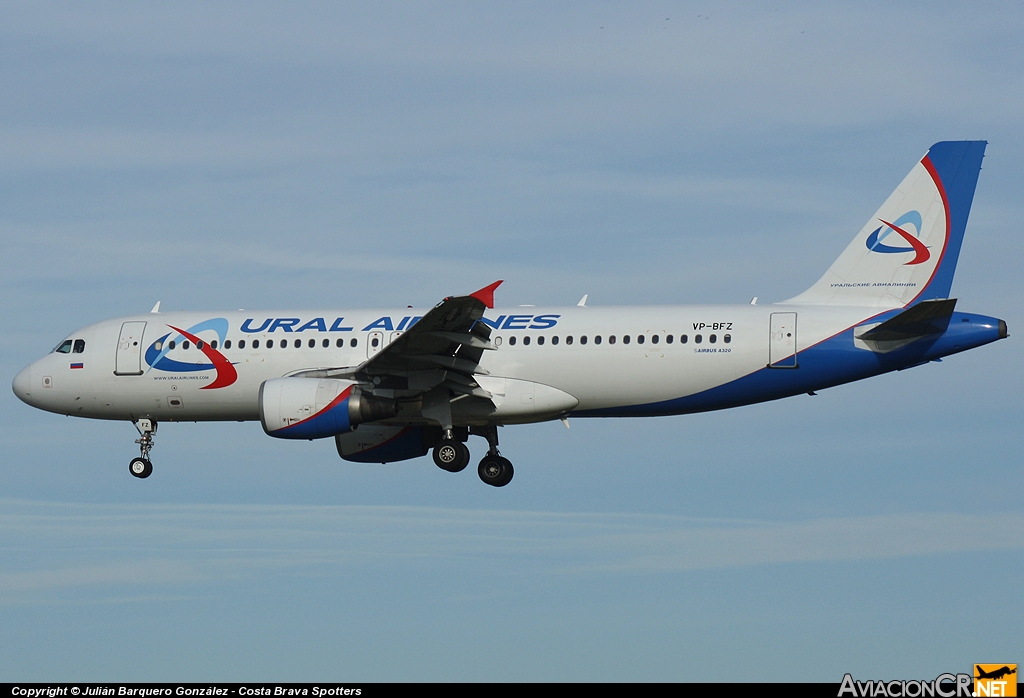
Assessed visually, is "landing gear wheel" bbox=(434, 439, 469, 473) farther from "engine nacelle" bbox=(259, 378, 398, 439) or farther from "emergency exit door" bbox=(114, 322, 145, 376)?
"emergency exit door" bbox=(114, 322, 145, 376)

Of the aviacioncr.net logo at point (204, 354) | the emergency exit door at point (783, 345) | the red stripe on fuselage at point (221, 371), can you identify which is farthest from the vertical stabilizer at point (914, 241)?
the aviacioncr.net logo at point (204, 354)

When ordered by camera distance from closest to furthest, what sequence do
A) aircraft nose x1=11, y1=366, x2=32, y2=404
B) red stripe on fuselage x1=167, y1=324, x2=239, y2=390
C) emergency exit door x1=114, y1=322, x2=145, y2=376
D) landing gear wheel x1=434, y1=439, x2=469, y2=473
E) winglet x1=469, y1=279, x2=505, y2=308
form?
winglet x1=469, y1=279, x2=505, y2=308 < landing gear wheel x1=434, y1=439, x2=469, y2=473 < red stripe on fuselage x1=167, y1=324, x2=239, y2=390 < emergency exit door x1=114, y1=322, x2=145, y2=376 < aircraft nose x1=11, y1=366, x2=32, y2=404

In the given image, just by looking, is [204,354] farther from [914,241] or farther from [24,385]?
[914,241]

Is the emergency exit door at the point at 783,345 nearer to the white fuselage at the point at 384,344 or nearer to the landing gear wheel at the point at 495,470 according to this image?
the white fuselage at the point at 384,344

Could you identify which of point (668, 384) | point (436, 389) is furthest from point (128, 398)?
point (668, 384)

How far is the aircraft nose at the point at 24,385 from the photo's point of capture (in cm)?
3688

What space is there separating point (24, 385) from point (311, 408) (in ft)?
31.9

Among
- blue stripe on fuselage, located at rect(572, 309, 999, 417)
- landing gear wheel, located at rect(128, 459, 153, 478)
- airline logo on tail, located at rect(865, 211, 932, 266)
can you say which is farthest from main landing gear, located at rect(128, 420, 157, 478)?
airline logo on tail, located at rect(865, 211, 932, 266)

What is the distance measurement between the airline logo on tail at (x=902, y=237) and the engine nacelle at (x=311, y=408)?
506 inches

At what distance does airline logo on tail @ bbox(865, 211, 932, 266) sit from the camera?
109 ft

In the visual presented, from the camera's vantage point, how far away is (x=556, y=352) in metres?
33.2

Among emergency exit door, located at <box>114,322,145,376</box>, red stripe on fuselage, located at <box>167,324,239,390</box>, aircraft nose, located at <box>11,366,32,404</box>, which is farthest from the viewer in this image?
aircraft nose, located at <box>11,366,32,404</box>

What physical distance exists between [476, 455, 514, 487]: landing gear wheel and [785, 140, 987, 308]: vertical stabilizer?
8.39 meters

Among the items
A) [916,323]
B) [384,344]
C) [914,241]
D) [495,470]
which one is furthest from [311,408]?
[914,241]
